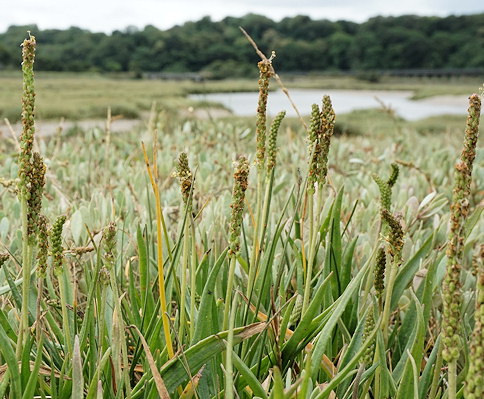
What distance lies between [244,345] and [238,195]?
38cm

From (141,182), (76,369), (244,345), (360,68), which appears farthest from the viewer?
(360,68)

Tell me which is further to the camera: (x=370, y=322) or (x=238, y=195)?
(x=370, y=322)

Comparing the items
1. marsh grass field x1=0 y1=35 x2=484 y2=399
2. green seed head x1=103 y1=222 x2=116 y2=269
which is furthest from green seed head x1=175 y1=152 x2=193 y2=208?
green seed head x1=103 y1=222 x2=116 y2=269

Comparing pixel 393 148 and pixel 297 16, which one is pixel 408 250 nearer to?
pixel 393 148

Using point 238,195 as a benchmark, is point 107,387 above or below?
below

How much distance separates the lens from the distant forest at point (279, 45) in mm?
62250

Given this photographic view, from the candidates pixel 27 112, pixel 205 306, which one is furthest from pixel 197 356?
pixel 27 112

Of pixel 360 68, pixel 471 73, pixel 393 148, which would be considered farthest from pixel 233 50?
pixel 393 148

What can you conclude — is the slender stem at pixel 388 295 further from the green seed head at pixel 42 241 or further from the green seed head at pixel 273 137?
the green seed head at pixel 42 241

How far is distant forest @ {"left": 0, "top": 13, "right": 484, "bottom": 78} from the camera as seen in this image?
204 ft

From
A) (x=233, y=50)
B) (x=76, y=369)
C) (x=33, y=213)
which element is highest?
(x=233, y=50)

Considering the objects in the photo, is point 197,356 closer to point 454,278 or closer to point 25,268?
point 25,268

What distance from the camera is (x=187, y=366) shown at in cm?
82

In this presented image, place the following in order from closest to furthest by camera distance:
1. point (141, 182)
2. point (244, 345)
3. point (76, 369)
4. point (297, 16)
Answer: point (76, 369), point (244, 345), point (141, 182), point (297, 16)
